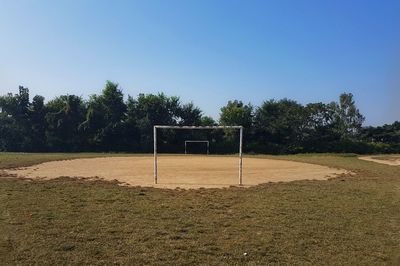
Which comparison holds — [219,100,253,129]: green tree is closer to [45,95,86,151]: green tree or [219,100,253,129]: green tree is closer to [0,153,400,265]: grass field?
[45,95,86,151]: green tree

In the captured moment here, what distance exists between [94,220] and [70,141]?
46731 millimetres

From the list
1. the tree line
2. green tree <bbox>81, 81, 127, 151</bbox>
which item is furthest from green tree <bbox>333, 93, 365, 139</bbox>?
green tree <bbox>81, 81, 127, 151</bbox>

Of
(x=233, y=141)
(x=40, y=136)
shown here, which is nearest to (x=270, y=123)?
(x=233, y=141)

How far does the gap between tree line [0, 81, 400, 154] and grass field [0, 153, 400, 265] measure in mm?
38936

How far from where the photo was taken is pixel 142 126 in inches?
2098

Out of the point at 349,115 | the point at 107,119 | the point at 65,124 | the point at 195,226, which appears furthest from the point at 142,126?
the point at 195,226

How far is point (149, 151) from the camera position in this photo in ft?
171

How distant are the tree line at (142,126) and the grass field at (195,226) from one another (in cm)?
3894

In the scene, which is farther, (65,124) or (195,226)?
(65,124)

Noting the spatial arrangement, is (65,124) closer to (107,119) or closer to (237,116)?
(107,119)

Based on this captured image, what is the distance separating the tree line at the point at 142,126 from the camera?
53.6 metres

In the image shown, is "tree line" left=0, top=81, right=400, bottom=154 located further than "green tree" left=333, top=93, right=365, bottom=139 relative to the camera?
No

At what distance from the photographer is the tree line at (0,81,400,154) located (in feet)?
176

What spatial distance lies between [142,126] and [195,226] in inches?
1763
